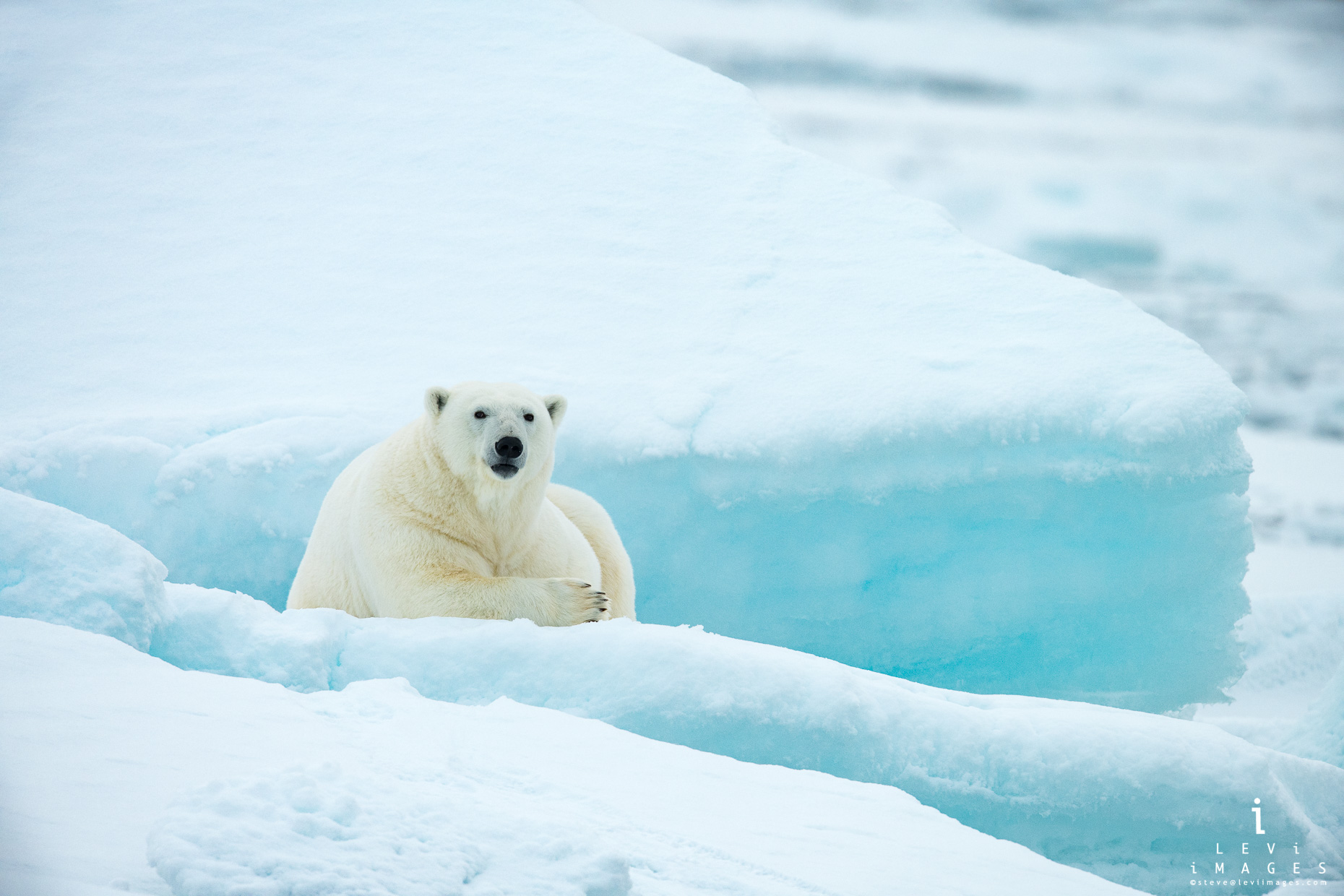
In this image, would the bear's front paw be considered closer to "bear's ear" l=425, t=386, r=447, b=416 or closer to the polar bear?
the polar bear

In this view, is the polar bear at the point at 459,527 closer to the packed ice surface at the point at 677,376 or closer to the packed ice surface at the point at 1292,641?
the packed ice surface at the point at 677,376

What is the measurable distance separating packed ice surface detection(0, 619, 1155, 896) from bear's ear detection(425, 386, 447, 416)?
1324 mm

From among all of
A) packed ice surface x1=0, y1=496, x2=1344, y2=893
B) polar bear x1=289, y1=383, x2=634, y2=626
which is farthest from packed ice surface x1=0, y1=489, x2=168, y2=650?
polar bear x1=289, y1=383, x2=634, y2=626

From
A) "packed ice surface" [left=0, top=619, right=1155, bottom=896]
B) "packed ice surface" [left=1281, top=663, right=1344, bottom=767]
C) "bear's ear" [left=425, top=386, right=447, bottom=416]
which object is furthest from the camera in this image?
"packed ice surface" [left=1281, top=663, right=1344, bottom=767]

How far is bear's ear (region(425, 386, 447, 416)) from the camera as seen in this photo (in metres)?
3.55

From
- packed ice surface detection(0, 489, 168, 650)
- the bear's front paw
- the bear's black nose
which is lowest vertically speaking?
the bear's front paw

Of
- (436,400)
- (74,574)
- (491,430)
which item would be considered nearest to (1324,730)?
(491,430)

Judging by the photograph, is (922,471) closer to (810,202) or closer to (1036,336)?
(1036,336)

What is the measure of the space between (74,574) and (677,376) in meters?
2.74

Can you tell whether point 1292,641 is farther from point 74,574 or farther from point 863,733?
point 74,574

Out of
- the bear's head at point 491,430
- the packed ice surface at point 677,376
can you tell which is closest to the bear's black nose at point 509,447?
the bear's head at point 491,430

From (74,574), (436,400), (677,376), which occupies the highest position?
(677,376)

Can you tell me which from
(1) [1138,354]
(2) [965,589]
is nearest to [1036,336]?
(1) [1138,354]

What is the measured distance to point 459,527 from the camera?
3.65 m
